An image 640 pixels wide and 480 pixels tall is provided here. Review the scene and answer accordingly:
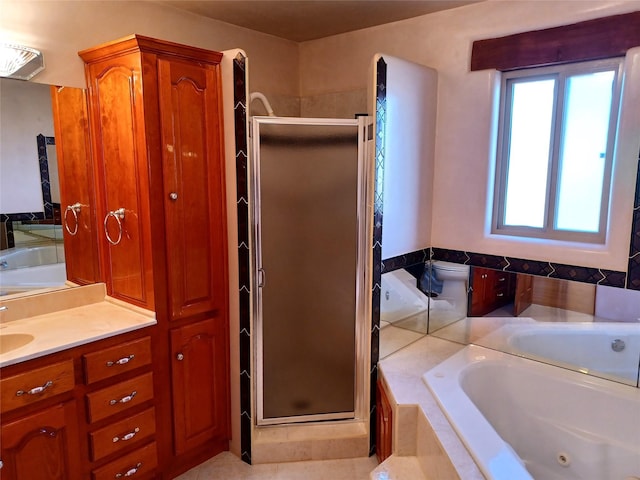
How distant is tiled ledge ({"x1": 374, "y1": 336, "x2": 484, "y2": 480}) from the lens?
65.2 inches

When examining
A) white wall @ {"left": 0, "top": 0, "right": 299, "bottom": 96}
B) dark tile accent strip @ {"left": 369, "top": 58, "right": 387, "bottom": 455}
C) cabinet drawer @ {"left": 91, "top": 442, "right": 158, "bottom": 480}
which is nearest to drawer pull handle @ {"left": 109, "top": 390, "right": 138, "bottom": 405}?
cabinet drawer @ {"left": 91, "top": 442, "right": 158, "bottom": 480}

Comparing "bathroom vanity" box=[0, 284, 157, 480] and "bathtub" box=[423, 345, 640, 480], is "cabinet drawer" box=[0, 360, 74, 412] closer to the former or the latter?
"bathroom vanity" box=[0, 284, 157, 480]

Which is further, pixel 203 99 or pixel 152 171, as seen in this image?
pixel 203 99

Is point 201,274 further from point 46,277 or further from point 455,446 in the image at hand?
point 455,446

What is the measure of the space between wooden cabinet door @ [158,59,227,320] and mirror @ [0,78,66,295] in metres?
0.60

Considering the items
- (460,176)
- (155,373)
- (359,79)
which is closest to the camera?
(155,373)

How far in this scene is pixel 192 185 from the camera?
2.18 m

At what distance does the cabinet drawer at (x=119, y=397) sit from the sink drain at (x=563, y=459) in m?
2.02

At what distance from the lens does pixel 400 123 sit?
236 centimetres

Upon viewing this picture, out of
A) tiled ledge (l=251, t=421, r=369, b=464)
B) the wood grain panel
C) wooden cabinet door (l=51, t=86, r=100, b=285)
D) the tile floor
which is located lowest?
the tile floor

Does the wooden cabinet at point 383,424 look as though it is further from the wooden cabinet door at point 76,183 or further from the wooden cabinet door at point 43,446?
the wooden cabinet door at point 76,183

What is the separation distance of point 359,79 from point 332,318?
1.59 meters

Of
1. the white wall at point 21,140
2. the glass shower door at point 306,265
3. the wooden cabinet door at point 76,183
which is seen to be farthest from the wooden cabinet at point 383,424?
the white wall at point 21,140

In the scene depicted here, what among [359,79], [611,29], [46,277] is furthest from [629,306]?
[46,277]
